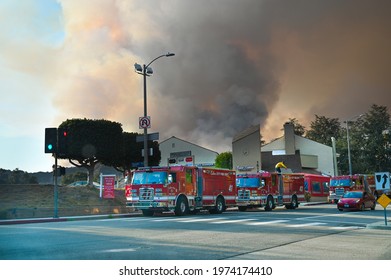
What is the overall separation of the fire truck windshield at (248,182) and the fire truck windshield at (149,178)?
9176 millimetres

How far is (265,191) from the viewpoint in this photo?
111 ft

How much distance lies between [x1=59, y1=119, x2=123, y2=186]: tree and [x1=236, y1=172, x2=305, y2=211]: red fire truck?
70.3 ft

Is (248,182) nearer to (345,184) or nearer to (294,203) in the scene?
(294,203)

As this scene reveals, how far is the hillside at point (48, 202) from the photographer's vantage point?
2638cm

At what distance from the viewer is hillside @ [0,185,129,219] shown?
26375 millimetres

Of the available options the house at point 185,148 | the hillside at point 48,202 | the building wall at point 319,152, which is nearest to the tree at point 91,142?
the hillside at point 48,202

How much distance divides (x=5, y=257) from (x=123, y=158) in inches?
1821

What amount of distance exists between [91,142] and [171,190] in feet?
87.6

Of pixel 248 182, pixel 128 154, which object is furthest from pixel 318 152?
pixel 248 182

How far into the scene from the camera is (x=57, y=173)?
2611 cm

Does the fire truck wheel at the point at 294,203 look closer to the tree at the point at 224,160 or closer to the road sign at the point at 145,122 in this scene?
the road sign at the point at 145,122

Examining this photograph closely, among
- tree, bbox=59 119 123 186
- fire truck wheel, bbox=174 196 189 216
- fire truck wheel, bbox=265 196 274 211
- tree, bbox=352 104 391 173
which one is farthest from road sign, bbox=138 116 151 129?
tree, bbox=352 104 391 173

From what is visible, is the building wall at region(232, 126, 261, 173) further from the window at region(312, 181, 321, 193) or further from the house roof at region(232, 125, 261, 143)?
the window at region(312, 181, 321, 193)
